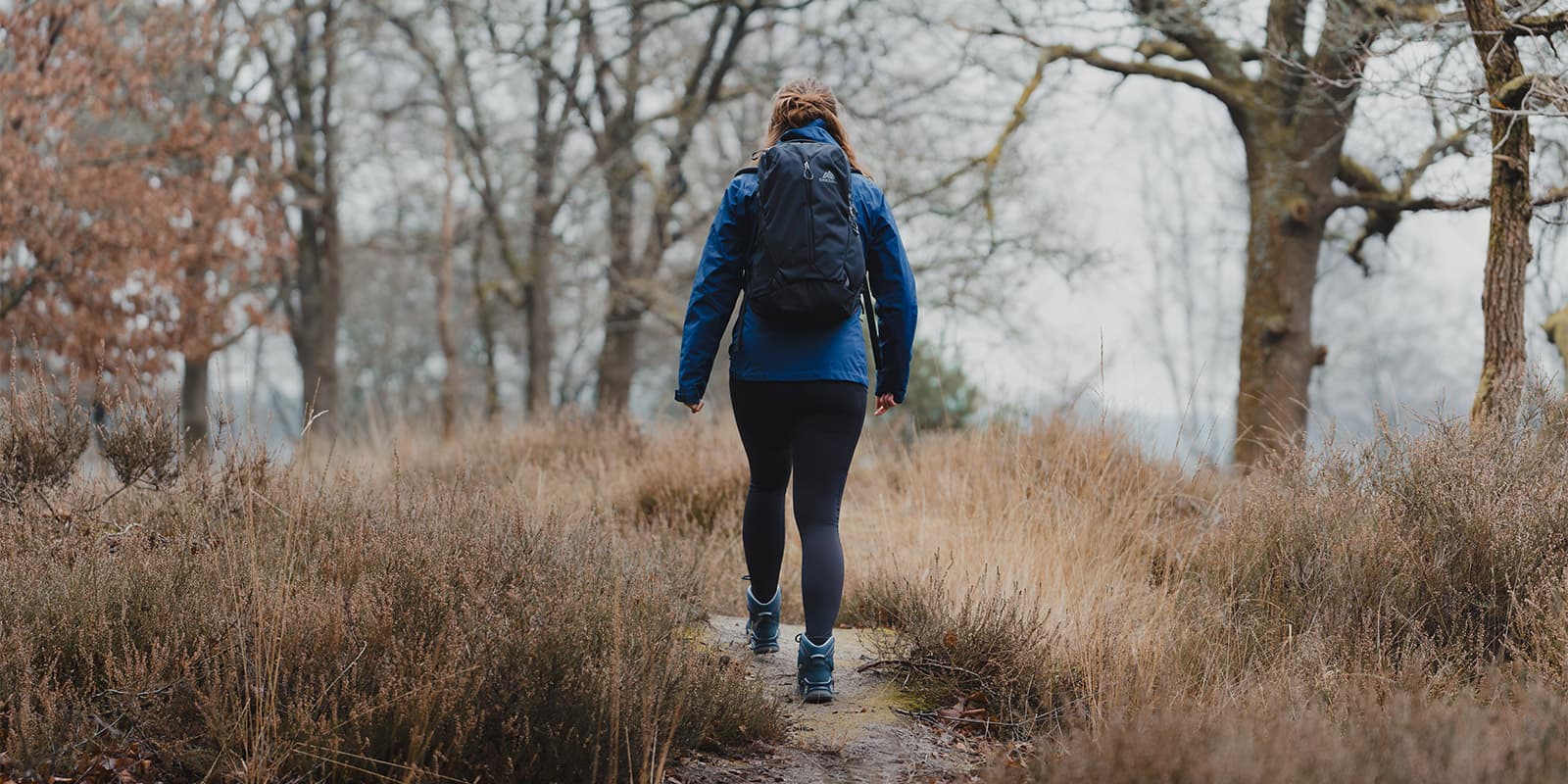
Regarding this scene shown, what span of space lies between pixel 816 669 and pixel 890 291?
1.27 m

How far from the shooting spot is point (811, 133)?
12.5 ft

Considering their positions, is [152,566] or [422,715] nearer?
[422,715]

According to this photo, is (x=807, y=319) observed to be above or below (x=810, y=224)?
below

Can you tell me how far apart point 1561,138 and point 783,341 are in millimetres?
6931

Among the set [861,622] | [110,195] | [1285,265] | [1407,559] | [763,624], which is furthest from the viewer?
[110,195]

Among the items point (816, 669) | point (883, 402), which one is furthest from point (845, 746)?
point (883, 402)

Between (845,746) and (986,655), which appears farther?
(986,655)

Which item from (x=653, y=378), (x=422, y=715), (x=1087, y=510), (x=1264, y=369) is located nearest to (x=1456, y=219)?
(x=1264, y=369)

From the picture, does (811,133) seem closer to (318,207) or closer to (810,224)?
(810,224)

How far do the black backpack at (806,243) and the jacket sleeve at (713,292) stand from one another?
4.9 inches

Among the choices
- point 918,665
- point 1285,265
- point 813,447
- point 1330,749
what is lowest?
point 918,665

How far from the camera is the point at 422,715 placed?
270 cm

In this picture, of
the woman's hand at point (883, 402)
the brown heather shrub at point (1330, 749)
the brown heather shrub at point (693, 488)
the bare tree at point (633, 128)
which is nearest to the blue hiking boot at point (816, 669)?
the woman's hand at point (883, 402)

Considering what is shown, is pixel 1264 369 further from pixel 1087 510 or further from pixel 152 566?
pixel 152 566
